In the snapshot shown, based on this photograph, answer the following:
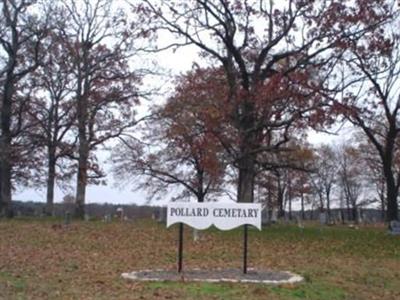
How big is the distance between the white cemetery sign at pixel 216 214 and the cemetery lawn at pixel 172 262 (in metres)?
1.51

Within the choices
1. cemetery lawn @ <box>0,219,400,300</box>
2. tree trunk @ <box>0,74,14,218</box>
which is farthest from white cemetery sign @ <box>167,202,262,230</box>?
tree trunk @ <box>0,74,14,218</box>

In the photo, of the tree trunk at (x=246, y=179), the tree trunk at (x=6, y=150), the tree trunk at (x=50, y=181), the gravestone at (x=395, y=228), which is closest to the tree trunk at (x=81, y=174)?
the tree trunk at (x=50, y=181)

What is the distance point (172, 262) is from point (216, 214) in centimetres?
280

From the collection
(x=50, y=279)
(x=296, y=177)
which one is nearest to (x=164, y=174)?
(x=296, y=177)

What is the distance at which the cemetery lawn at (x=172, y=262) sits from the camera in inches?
408

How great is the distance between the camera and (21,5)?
3494 centimetres

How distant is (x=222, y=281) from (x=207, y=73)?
23.8 metres

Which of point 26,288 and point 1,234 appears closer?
point 26,288

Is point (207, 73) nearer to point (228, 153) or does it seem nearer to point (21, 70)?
point (228, 153)

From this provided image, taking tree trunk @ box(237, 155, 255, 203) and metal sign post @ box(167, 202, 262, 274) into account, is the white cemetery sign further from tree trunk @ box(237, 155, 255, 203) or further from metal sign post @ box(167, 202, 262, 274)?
tree trunk @ box(237, 155, 255, 203)

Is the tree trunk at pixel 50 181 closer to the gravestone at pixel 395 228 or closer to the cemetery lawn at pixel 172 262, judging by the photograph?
the cemetery lawn at pixel 172 262

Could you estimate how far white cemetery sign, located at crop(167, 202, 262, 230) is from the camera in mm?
12523

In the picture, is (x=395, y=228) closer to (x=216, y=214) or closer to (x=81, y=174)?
(x=216, y=214)

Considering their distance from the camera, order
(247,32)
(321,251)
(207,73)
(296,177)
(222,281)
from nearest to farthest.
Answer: (222,281) < (321,251) < (247,32) < (207,73) < (296,177)
